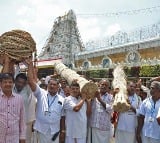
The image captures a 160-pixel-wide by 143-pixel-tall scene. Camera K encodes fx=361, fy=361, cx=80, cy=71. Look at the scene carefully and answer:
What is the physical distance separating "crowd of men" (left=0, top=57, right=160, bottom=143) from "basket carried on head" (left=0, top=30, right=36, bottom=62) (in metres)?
0.12

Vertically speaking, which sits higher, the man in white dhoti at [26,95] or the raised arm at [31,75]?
the raised arm at [31,75]

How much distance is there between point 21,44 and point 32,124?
1798 millimetres

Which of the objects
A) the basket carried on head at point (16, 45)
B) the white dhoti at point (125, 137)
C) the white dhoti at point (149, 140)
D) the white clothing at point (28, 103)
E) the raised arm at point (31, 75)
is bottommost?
the white dhoti at point (125, 137)

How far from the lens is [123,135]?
24.1 ft

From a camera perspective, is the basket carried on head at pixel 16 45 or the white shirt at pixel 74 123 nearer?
the basket carried on head at pixel 16 45

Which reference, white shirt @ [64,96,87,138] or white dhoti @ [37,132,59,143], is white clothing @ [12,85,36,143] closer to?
white dhoti @ [37,132,59,143]

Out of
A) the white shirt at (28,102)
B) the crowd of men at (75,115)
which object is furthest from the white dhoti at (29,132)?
the white shirt at (28,102)

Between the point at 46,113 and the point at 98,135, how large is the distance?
162cm

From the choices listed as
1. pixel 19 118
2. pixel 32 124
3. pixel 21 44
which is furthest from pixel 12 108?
pixel 32 124

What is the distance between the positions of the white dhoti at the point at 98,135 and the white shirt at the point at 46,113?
→ 129 cm

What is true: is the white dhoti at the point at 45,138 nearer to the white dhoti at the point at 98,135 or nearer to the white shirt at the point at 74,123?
the white shirt at the point at 74,123

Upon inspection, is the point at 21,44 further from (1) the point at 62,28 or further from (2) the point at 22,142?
(1) the point at 62,28

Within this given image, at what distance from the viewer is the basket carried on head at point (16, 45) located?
→ 529 centimetres

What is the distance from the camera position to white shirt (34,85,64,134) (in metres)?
5.97
